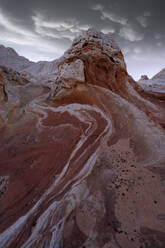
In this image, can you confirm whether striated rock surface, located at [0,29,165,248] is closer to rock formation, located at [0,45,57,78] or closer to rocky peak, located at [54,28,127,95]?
rocky peak, located at [54,28,127,95]

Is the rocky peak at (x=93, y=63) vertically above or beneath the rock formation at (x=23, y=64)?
beneath

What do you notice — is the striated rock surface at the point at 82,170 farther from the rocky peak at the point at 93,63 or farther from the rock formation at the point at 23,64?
the rock formation at the point at 23,64

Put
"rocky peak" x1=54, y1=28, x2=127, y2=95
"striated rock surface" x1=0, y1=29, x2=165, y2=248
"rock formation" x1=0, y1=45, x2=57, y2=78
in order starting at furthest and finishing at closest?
"rock formation" x1=0, y1=45, x2=57, y2=78 < "rocky peak" x1=54, y1=28, x2=127, y2=95 < "striated rock surface" x1=0, y1=29, x2=165, y2=248

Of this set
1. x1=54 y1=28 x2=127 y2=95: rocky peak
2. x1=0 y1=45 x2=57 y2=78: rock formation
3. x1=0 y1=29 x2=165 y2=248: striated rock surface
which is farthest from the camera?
x1=0 y1=45 x2=57 y2=78: rock formation

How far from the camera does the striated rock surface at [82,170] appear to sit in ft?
4.66

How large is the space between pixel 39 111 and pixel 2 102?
6.41 feet

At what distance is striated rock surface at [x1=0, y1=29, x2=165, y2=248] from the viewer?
1.42 metres

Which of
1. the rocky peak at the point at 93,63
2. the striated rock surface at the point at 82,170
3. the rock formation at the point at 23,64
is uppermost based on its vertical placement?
the rock formation at the point at 23,64

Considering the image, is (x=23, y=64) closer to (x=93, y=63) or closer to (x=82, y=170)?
(x=93, y=63)

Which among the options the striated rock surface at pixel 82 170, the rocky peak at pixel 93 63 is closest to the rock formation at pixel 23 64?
the rocky peak at pixel 93 63

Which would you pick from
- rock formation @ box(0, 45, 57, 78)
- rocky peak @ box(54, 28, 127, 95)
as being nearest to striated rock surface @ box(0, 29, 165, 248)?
rocky peak @ box(54, 28, 127, 95)

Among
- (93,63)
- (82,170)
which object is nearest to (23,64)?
(93,63)

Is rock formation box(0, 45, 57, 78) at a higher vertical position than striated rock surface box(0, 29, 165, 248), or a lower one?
higher

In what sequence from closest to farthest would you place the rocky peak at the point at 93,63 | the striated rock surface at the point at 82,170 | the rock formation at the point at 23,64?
the striated rock surface at the point at 82,170
the rocky peak at the point at 93,63
the rock formation at the point at 23,64
